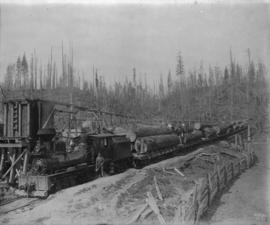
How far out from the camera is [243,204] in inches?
469

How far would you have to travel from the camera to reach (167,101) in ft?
255

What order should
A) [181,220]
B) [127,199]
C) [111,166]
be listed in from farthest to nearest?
[111,166] → [127,199] → [181,220]

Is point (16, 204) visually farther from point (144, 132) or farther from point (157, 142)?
point (157, 142)

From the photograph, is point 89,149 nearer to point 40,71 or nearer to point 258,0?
point 258,0

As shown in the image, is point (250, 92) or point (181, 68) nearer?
point (250, 92)

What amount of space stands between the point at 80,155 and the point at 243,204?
772 cm

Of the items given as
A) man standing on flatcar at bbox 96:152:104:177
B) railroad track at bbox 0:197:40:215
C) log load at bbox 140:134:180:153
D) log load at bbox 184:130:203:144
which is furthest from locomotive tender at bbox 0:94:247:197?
log load at bbox 184:130:203:144

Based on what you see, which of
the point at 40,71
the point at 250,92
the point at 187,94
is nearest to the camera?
the point at 40,71

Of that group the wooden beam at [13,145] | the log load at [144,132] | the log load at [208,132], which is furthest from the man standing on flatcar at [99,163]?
the log load at [208,132]

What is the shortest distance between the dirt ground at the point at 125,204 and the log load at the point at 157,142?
416cm

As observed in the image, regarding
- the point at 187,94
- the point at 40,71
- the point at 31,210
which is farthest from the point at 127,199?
the point at 187,94

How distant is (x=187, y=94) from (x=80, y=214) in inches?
2733

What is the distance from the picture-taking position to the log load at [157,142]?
19.1m

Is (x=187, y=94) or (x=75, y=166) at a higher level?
(x=187, y=94)
